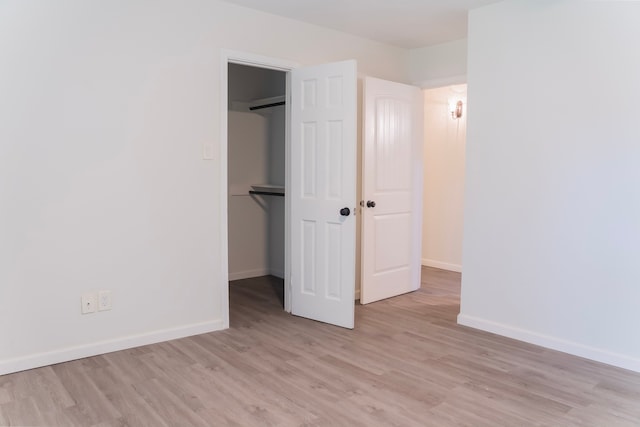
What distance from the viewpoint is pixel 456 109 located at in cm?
582

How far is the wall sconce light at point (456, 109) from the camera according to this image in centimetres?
579

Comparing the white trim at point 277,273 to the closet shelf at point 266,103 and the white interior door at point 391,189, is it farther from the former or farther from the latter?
the closet shelf at point 266,103

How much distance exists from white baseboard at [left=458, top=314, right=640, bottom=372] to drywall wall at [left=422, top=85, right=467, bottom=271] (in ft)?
6.98

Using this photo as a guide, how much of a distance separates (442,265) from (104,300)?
13.6 feet

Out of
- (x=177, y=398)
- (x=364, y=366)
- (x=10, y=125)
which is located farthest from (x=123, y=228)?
(x=364, y=366)

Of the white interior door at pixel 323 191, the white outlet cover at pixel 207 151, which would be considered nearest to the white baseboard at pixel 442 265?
the white interior door at pixel 323 191

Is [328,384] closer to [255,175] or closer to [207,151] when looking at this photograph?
[207,151]

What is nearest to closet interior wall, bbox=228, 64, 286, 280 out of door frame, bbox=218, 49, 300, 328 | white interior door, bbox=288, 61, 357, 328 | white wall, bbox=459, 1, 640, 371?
white interior door, bbox=288, 61, 357, 328

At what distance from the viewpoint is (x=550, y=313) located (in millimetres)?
3367

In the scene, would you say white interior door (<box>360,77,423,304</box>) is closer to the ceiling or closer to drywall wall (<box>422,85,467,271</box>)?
the ceiling

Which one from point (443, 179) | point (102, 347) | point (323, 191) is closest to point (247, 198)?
point (323, 191)

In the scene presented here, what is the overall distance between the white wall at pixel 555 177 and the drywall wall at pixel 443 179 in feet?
6.90

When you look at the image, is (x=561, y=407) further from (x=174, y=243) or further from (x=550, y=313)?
(x=174, y=243)

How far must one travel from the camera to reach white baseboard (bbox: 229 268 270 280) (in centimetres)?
539
